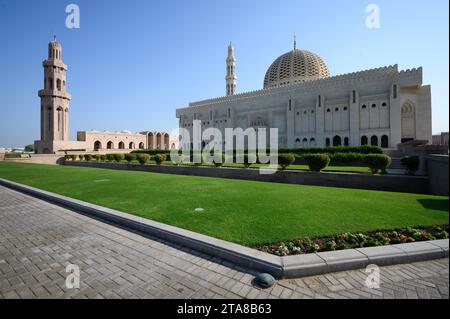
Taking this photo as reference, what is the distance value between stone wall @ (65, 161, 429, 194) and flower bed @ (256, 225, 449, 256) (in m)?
5.24

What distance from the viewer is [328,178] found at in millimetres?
10812

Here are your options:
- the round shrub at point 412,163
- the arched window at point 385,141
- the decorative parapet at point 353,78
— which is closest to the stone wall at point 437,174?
the round shrub at point 412,163

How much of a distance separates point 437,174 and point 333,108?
94.5 feet

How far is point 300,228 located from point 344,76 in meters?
37.1

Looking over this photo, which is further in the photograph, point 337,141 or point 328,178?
point 337,141

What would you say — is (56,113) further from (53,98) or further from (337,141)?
(337,141)

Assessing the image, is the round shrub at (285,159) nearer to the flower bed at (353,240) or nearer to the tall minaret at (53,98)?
the flower bed at (353,240)

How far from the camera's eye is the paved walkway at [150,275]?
277cm

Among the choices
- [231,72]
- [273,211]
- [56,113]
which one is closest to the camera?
[273,211]

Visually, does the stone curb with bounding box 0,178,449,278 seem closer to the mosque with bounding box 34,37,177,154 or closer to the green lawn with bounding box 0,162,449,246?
the green lawn with bounding box 0,162,449,246

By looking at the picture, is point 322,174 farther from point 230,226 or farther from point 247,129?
point 247,129

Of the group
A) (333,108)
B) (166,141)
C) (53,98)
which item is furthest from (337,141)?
(166,141)

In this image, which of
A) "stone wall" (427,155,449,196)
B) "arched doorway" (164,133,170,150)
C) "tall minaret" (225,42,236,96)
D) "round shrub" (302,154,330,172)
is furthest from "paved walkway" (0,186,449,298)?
"arched doorway" (164,133,170,150)

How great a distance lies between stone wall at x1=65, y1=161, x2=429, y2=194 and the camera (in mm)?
8719
